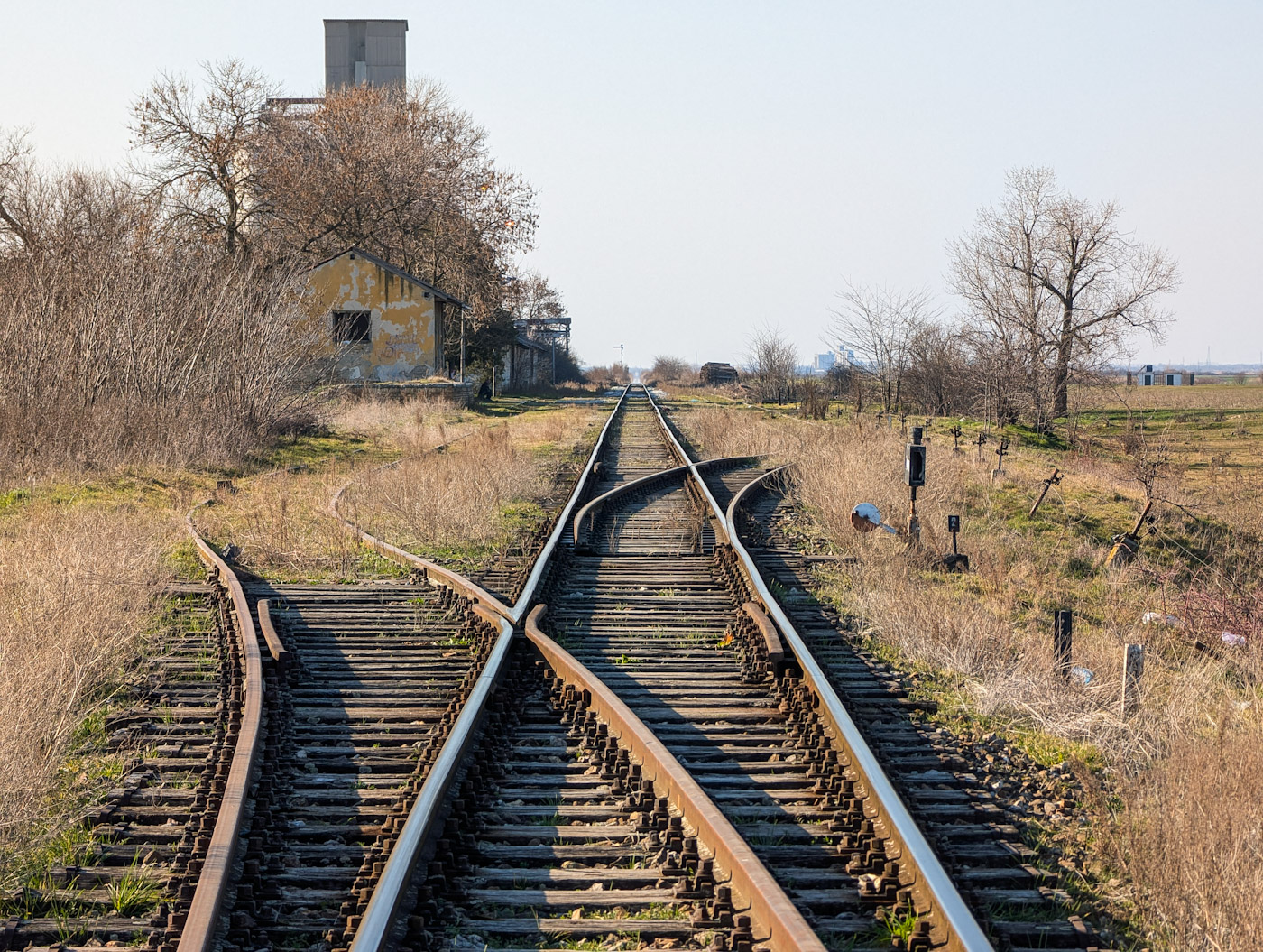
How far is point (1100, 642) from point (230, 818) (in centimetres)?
643

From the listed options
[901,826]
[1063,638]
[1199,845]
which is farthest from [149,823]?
[1063,638]

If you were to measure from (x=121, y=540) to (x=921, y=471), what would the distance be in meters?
6.95

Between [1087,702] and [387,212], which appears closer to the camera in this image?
[1087,702]

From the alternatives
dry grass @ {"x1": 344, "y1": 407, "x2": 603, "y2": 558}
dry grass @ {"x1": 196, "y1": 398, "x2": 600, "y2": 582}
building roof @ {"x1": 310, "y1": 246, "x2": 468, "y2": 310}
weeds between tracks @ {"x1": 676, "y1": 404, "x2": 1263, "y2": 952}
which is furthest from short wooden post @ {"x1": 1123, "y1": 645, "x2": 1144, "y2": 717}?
building roof @ {"x1": 310, "y1": 246, "x2": 468, "y2": 310}

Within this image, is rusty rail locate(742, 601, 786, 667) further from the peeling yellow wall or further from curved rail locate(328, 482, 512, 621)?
the peeling yellow wall

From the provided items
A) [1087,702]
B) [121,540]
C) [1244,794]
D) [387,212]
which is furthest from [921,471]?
[387,212]

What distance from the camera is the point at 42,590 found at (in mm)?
7746

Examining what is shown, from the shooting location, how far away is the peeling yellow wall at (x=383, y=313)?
41.8 metres

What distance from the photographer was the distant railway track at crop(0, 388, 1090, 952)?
12.3ft

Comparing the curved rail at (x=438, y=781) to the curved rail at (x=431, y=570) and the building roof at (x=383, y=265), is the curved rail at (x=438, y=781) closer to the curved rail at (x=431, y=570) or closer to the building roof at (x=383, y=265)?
the curved rail at (x=431, y=570)

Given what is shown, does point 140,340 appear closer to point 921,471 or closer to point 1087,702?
point 921,471

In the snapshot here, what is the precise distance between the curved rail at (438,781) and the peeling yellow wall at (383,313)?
34249 mm

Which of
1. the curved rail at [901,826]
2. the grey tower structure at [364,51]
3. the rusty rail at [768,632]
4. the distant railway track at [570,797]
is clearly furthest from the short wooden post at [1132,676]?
the grey tower structure at [364,51]

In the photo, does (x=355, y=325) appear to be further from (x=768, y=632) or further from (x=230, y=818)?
(x=230, y=818)
